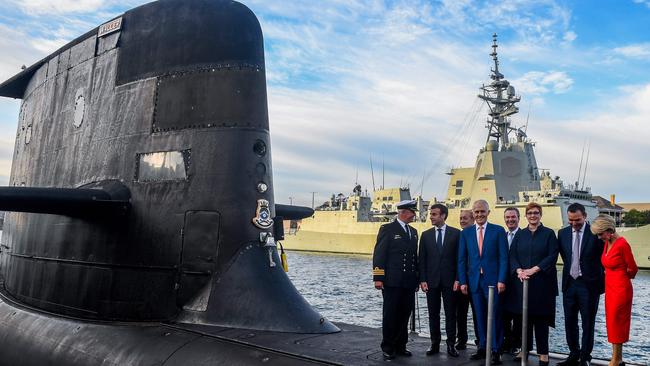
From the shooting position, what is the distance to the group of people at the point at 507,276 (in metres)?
5.24

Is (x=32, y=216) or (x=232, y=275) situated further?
(x=32, y=216)

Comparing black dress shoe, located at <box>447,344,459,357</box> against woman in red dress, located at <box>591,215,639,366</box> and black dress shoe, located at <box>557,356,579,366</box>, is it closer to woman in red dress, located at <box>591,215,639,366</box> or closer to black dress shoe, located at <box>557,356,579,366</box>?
black dress shoe, located at <box>557,356,579,366</box>

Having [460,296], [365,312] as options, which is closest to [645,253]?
[365,312]

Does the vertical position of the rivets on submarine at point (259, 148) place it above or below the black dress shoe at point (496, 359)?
above

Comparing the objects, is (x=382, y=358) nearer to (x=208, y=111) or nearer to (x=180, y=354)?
(x=180, y=354)

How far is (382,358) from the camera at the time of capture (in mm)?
5281

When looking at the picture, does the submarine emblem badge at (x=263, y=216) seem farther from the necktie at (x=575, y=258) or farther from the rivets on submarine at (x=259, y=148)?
the necktie at (x=575, y=258)

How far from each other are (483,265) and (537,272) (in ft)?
1.74

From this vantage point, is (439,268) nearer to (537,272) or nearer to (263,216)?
(537,272)

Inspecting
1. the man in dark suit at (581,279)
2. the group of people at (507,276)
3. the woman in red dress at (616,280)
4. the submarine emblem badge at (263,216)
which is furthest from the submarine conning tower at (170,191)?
the woman in red dress at (616,280)

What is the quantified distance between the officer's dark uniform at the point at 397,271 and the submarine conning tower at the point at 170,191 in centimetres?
90

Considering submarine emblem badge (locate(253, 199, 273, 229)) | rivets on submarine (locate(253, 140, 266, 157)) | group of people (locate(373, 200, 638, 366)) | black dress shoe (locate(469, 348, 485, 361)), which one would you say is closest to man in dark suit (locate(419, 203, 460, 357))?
group of people (locate(373, 200, 638, 366))

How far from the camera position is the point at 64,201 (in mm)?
6328

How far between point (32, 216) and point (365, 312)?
13.9 metres
